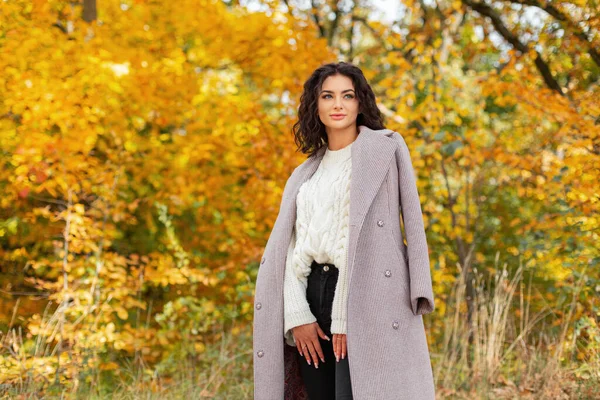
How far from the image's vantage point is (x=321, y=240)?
85.8 inches

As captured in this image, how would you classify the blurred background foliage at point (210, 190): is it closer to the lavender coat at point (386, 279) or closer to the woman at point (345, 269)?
the woman at point (345, 269)

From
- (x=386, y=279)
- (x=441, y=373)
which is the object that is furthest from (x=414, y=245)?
(x=441, y=373)

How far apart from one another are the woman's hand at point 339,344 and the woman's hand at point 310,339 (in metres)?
0.05

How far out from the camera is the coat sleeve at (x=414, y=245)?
2029 mm

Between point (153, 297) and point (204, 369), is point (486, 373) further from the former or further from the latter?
point (153, 297)

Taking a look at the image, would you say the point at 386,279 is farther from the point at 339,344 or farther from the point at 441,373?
the point at 441,373

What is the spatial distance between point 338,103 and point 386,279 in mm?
606

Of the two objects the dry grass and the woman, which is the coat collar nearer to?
the woman

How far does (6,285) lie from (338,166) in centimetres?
358

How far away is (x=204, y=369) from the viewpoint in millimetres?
4387

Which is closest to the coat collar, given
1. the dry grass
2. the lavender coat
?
the lavender coat

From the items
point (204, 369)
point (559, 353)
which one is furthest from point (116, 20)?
point (559, 353)

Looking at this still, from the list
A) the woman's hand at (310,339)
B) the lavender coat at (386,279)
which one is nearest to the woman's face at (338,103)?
the lavender coat at (386,279)

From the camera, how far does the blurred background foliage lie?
3.96 metres
